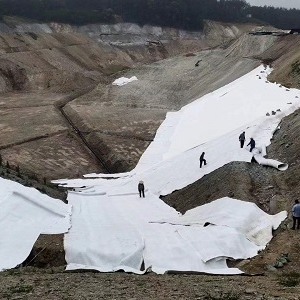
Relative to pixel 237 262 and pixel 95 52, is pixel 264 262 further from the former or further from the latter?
pixel 95 52

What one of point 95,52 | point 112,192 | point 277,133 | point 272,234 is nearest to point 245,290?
point 272,234

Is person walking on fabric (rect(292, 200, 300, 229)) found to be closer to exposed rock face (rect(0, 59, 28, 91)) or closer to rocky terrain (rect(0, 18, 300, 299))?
rocky terrain (rect(0, 18, 300, 299))

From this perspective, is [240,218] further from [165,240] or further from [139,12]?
[139,12]

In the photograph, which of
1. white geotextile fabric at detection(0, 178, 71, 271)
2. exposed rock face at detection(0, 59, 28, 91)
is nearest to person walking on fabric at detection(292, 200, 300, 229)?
white geotextile fabric at detection(0, 178, 71, 271)

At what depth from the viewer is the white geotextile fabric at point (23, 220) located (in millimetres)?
11430

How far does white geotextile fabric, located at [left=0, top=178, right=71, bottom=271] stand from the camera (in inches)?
450

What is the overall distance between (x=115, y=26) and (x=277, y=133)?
73.8 metres

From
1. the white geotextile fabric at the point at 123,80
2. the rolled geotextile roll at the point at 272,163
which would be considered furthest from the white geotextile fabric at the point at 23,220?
the white geotextile fabric at the point at 123,80

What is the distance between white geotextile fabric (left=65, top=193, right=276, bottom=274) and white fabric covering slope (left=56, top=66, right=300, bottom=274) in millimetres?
24

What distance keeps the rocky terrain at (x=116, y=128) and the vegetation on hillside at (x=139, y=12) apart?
5.96 m

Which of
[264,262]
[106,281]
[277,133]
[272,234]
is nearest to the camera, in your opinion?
[106,281]

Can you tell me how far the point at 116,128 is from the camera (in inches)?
1305

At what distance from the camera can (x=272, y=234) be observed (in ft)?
43.4

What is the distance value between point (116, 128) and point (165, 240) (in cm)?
2134
